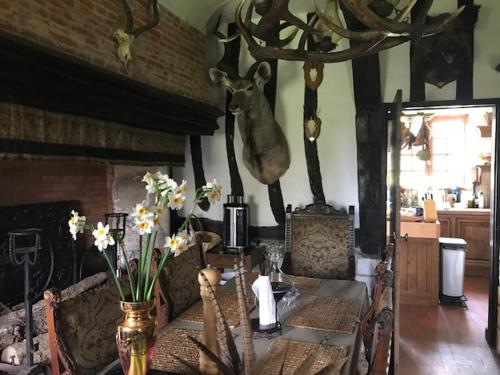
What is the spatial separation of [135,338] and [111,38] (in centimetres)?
227

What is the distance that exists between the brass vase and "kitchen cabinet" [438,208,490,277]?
578 centimetres

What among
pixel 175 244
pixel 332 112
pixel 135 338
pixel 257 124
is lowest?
pixel 135 338

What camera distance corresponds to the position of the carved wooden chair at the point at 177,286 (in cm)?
219

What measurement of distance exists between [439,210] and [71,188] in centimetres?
519

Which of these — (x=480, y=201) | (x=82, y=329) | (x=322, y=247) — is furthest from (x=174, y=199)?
(x=480, y=201)

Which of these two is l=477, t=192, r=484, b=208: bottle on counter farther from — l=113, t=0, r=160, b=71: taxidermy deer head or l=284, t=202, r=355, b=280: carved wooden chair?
l=113, t=0, r=160, b=71: taxidermy deer head

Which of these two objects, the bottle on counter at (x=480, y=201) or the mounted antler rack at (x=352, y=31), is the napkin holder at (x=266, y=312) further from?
the bottle on counter at (x=480, y=201)

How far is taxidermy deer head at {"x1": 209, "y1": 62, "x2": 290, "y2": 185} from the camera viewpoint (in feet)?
11.4

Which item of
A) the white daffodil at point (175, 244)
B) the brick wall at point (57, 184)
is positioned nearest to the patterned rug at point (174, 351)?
the white daffodil at point (175, 244)

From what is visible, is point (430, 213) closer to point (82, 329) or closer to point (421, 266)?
point (421, 266)

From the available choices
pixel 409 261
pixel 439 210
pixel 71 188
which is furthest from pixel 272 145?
pixel 439 210

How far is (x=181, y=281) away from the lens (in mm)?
2398

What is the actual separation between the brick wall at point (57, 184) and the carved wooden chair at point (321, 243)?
1837 mm

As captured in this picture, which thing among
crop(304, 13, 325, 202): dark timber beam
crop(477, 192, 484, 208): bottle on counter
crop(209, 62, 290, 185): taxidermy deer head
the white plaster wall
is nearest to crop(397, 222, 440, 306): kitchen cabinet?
the white plaster wall
